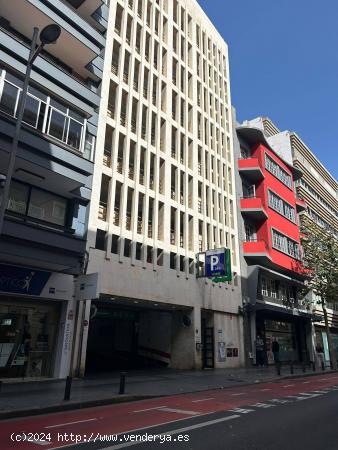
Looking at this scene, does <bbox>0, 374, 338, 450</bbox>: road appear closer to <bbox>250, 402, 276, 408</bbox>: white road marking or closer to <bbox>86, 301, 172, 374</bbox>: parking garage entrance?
<bbox>250, 402, 276, 408</bbox>: white road marking

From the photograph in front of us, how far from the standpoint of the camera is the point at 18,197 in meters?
15.8

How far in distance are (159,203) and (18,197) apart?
10.2 m

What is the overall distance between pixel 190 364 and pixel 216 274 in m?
6.11

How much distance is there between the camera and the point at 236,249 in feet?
101

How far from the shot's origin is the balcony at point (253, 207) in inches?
1272

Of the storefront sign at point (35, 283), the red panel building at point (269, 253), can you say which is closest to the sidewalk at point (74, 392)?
the storefront sign at point (35, 283)

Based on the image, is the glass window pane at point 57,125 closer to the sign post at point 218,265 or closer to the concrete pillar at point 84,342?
the concrete pillar at point 84,342

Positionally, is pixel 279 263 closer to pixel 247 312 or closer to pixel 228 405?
pixel 247 312

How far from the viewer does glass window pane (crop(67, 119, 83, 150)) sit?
1709 cm

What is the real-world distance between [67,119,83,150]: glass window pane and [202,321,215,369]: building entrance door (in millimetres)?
16186

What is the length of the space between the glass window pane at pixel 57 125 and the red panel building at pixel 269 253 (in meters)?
19.6

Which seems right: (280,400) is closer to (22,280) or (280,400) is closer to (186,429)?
(186,429)

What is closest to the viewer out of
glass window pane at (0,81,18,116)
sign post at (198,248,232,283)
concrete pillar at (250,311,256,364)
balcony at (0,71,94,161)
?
glass window pane at (0,81,18,116)

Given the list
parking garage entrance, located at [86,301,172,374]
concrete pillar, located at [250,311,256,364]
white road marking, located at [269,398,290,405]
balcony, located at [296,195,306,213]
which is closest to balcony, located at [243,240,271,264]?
concrete pillar, located at [250,311,256,364]
